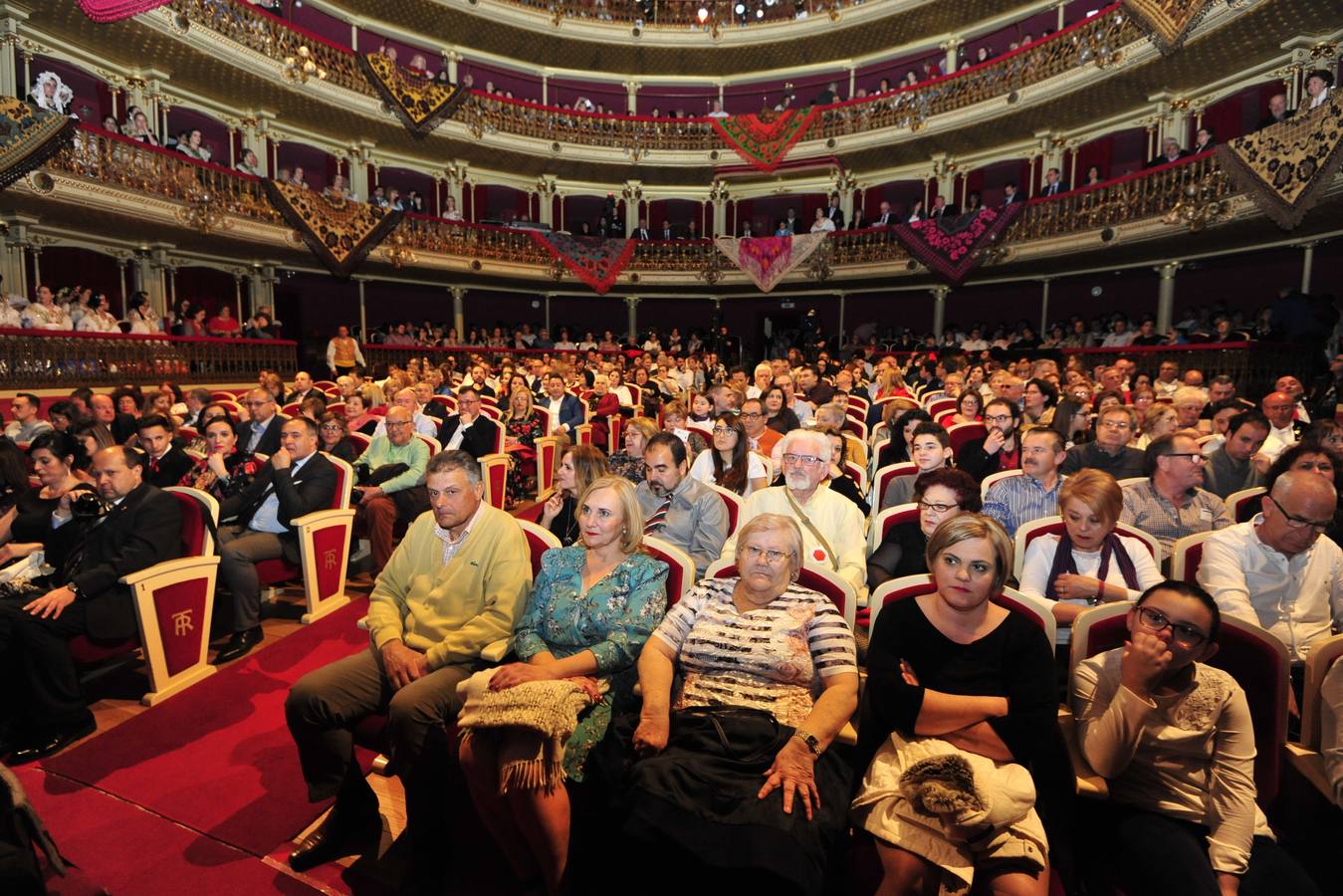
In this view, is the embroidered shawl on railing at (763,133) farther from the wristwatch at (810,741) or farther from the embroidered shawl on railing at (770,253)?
the wristwatch at (810,741)

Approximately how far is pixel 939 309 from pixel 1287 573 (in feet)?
52.4

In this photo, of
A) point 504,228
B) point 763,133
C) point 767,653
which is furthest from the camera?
point 504,228

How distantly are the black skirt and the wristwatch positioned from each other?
0.04 metres

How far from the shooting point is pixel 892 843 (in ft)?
5.50

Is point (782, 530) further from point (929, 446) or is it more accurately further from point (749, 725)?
point (929, 446)

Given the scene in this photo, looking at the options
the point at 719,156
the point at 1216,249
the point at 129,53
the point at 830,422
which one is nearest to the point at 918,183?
the point at 719,156

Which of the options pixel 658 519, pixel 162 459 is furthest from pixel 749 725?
pixel 162 459

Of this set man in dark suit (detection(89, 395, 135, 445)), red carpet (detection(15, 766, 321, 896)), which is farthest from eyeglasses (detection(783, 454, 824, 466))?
man in dark suit (detection(89, 395, 135, 445))

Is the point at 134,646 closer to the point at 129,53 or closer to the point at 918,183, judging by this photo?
the point at 129,53

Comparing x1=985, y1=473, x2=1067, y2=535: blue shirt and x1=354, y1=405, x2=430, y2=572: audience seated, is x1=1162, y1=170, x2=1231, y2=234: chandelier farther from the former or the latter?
x1=354, y1=405, x2=430, y2=572: audience seated

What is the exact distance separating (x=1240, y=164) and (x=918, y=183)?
9.98 m

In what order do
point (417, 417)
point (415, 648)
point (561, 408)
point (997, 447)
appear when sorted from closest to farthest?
point (415, 648) < point (997, 447) < point (417, 417) < point (561, 408)

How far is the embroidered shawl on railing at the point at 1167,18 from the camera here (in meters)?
9.46

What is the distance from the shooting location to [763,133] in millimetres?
16453
